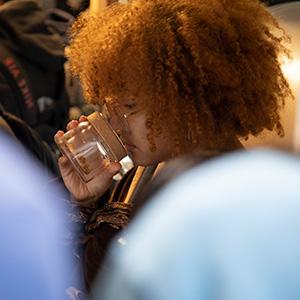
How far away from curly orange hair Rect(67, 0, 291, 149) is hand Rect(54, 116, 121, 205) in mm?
93

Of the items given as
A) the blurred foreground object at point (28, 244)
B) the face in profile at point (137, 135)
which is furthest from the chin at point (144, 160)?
the blurred foreground object at point (28, 244)

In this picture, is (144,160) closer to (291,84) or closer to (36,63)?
(291,84)

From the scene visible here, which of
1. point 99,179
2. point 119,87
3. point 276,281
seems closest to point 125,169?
point 99,179

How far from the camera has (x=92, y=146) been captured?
0.83 metres

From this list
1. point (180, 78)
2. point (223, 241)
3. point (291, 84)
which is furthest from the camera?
point (291, 84)

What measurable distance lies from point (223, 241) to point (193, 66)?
0.26m

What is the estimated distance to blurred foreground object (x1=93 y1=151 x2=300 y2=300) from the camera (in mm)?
530

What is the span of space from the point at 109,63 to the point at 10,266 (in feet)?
0.85

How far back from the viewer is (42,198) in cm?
73

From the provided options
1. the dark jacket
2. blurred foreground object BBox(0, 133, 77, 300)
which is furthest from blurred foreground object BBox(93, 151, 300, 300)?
the dark jacket

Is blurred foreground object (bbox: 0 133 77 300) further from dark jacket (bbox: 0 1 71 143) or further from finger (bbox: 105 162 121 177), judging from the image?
dark jacket (bbox: 0 1 71 143)

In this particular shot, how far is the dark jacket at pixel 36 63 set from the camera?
3.99 feet

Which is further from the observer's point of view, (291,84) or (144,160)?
(291,84)

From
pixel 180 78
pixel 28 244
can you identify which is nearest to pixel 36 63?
pixel 180 78
